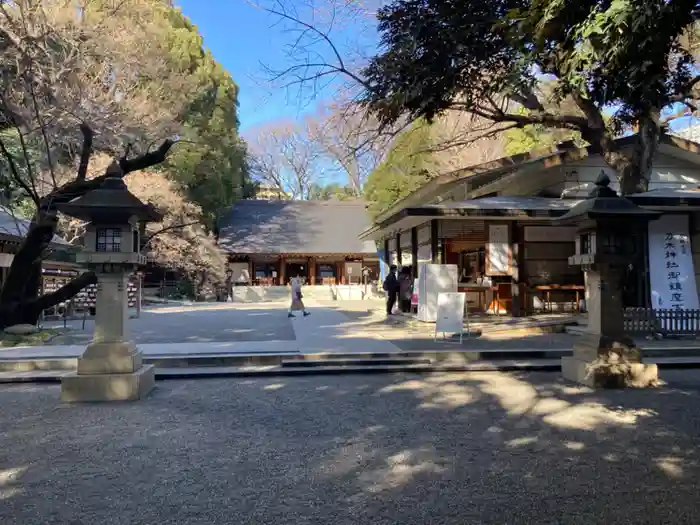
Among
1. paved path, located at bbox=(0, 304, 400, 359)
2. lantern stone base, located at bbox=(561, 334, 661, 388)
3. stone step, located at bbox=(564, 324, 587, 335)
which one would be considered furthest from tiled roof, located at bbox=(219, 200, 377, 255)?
lantern stone base, located at bbox=(561, 334, 661, 388)

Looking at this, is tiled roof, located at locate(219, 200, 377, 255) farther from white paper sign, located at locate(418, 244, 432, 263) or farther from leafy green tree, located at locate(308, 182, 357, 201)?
white paper sign, located at locate(418, 244, 432, 263)

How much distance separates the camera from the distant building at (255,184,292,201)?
5047 cm

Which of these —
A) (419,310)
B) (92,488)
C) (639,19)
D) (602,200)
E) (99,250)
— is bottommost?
(92,488)

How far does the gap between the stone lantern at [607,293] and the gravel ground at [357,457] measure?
0.36 m

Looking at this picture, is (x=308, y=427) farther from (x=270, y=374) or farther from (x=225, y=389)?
(x=270, y=374)

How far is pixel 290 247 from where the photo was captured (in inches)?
1380

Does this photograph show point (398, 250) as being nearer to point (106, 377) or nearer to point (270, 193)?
point (106, 377)

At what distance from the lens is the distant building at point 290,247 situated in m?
34.6

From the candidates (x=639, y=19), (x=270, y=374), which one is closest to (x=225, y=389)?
(x=270, y=374)

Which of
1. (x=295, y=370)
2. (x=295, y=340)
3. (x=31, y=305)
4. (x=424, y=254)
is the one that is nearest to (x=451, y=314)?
(x=295, y=340)

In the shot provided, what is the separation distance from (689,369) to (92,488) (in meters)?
9.30

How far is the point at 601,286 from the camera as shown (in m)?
8.08

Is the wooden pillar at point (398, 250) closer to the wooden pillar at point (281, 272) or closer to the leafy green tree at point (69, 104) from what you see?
the leafy green tree at point (69, 104)

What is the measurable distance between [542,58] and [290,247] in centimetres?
2908
